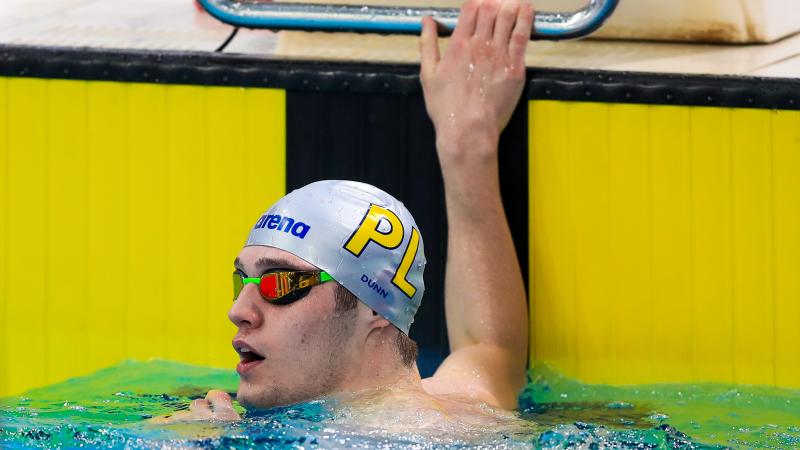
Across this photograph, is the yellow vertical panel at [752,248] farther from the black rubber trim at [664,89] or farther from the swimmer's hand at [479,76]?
the swimmer's hand at [479,76]

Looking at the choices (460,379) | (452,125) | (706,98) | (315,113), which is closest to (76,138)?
(315,113)

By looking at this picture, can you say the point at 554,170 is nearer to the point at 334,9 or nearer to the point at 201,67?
the point at 334,9

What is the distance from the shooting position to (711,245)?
10.1 feet

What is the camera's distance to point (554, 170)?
3.10 meters

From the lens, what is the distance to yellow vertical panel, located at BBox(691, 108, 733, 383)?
3.05 metres

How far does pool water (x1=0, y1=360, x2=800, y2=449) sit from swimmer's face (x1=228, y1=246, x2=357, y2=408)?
39mm

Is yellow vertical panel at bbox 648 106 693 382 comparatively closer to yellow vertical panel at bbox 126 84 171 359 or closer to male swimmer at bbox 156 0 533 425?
male swimmer at bbox 156 0 533 425

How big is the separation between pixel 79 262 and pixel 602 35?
1.37m

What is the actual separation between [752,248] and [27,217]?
1689 millimetres

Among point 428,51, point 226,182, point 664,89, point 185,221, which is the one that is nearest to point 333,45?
point 428,51

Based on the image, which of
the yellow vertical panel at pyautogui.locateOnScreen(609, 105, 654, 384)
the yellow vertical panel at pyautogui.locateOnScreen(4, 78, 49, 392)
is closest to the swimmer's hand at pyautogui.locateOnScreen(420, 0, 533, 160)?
the yellow vertical panel at pyautogui.locateOnScreen(609, 105, 654, 384)

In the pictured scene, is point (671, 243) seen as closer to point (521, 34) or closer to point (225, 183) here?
point (521, 34)

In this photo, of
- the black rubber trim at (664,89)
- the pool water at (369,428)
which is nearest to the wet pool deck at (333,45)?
the black rubber trim at (664,89)

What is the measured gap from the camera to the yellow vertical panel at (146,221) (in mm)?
3166
